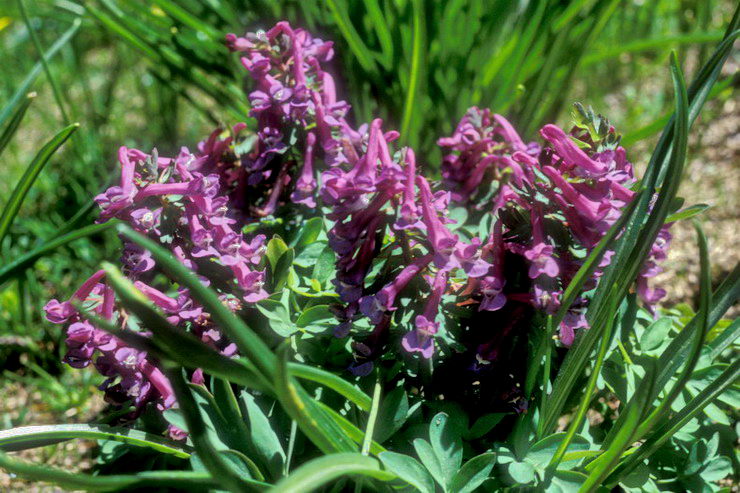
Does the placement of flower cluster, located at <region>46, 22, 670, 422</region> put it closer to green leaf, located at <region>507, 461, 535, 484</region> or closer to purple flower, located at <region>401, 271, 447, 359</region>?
purple flower, located at <region>401, 271, 447, 359</region>

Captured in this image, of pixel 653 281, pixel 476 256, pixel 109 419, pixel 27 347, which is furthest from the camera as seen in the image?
pixel 653 281

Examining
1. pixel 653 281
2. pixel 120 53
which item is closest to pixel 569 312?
pixel 653 281

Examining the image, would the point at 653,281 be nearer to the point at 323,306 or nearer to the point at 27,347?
the point at 323,306

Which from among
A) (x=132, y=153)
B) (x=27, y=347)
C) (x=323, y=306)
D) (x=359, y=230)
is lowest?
(x=27, y=347)

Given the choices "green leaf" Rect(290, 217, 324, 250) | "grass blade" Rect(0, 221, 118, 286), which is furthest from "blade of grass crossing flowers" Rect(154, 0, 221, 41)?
"green leaf" Rect(290, 217, 324, 250)

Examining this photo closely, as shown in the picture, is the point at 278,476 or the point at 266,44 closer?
the point at 278,476

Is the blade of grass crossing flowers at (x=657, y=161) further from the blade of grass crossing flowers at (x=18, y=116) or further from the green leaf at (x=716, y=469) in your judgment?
the blade of grass crossing flowers at (x=18, y=116)

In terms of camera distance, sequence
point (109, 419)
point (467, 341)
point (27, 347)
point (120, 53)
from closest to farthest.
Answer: point (467, 341), point (109, 419), point (27, 347), point (120, 53)

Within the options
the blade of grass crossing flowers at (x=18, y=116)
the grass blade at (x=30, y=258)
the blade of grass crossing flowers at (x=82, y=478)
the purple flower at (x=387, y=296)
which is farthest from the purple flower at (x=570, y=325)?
the blade of grass crossing flowers at (x=18, y=116)
